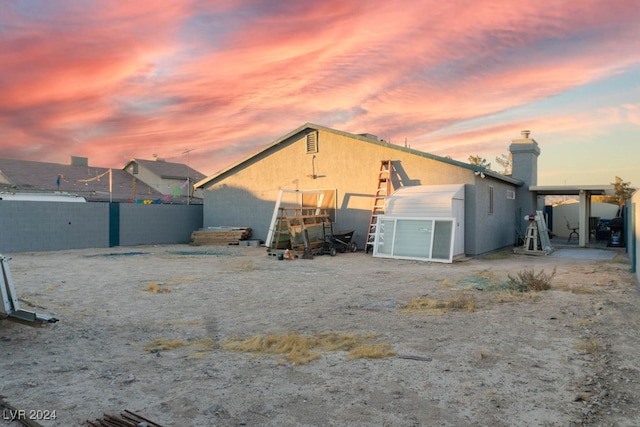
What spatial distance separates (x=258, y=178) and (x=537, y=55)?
45.6 ft

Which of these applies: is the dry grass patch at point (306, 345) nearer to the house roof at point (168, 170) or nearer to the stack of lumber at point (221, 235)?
the stack of lumber at point (221, 235)

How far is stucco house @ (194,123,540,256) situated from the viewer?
17.3 meters

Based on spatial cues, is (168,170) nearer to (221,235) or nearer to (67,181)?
(67,181)

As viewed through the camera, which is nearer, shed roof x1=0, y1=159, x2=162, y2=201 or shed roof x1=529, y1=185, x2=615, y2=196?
shed roof x1=529, y1=185, x2=615, y2=196

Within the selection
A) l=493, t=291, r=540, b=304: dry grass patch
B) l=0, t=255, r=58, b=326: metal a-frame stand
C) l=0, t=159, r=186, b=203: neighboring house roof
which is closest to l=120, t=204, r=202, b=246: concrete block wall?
l=0, t=159, r=186, b=203: neighboring house roof

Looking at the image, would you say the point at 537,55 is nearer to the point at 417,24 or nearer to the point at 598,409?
the point at 417,24

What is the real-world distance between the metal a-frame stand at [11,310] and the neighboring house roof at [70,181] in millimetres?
22347

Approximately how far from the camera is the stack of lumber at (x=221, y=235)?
73.0ft

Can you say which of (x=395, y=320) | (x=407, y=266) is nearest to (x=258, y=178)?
(x=407, y=266)

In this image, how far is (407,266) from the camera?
46.1ft

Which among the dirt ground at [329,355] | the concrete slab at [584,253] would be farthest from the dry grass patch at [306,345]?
the concrete slab at [584,253]

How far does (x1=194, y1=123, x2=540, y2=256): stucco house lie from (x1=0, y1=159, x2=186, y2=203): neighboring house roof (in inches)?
347

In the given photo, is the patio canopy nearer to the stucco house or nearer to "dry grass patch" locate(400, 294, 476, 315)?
the stucco house

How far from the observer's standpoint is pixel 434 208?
15.7 m
